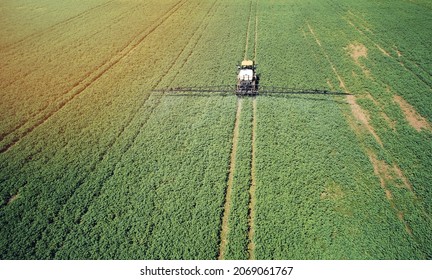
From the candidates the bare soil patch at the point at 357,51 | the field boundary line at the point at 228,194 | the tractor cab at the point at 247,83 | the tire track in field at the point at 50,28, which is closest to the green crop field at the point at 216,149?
the field boundary line at the point at 228,194

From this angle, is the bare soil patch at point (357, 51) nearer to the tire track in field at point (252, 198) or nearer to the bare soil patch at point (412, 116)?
the bare soil patch at point (412, 116)

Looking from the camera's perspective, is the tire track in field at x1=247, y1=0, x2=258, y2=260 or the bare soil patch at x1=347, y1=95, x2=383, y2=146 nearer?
the tire track in field at x1=247, y1=0, x2=258, y2=260

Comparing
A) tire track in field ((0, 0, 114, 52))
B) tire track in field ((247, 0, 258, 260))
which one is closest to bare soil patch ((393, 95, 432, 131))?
tire track in field ((247, 0, 258, 260))

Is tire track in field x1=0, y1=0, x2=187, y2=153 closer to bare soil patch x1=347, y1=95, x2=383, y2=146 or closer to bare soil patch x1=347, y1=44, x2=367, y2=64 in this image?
bare soil patch x1=347, y1=95, x2=383, y2=146

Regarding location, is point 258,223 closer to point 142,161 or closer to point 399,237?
point 399,237

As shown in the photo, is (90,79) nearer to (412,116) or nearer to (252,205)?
(252,205)

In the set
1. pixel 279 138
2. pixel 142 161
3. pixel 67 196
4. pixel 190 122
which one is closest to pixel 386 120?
pixel 279 138
